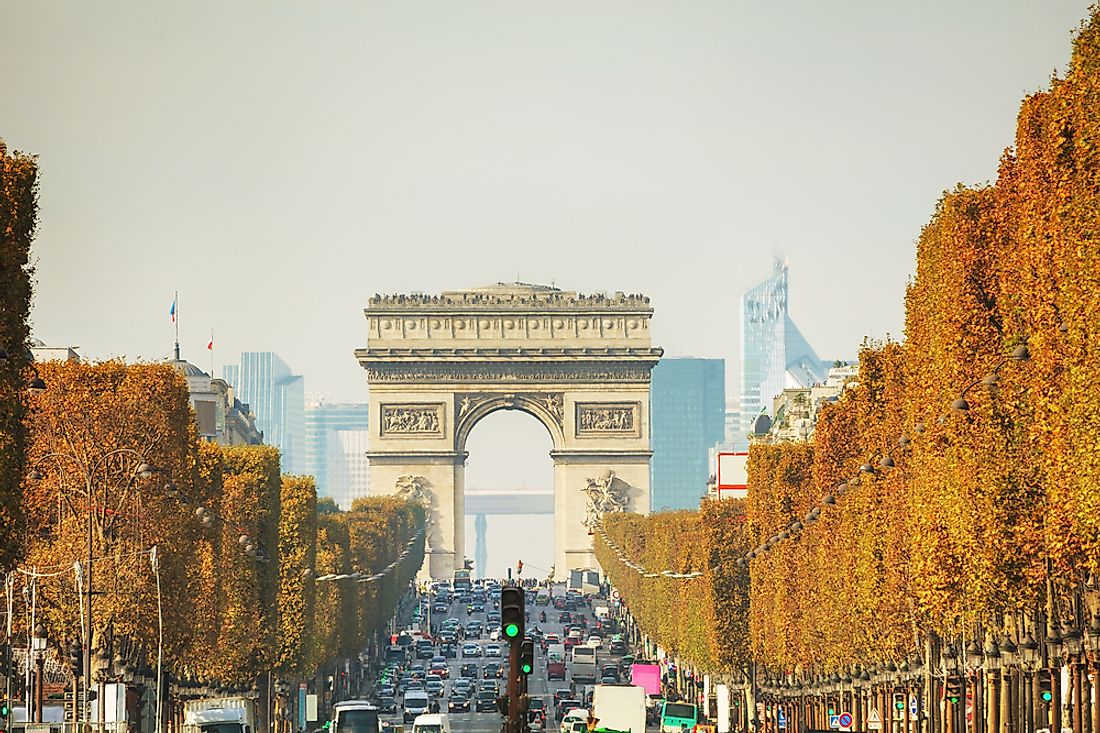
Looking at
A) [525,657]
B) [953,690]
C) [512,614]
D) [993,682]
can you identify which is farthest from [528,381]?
[512,614]

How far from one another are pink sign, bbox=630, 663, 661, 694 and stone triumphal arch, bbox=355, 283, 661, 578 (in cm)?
7697

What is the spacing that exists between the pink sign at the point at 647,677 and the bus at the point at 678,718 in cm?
1952

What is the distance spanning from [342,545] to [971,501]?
6874 cm

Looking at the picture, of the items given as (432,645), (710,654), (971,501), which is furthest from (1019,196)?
(432,645)

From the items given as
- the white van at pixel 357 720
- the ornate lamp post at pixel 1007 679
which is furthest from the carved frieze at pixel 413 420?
the ornate lamp post at pixel 1007 679

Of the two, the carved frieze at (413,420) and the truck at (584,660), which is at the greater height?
the carved frieze at (413,420)

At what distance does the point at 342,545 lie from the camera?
12112 cm

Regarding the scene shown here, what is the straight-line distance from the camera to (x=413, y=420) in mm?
192375

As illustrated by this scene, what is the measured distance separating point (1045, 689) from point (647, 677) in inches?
2260

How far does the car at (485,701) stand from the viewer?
346 ft

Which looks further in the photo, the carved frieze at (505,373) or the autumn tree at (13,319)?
the carved frieze at (505,373)

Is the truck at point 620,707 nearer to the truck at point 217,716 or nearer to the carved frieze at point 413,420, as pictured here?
the truck at point 217,716

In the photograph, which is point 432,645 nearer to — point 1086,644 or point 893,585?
point 893,585

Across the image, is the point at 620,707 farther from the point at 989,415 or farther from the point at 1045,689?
the point at 989,415
